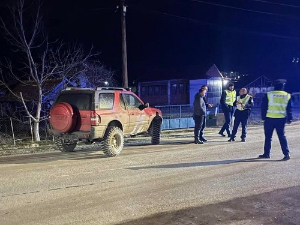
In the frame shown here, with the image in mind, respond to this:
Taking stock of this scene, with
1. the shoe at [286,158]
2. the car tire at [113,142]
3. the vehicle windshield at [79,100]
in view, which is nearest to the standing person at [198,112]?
the car tire at [113,142]

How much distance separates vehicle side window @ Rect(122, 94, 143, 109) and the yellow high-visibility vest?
13.1 feet

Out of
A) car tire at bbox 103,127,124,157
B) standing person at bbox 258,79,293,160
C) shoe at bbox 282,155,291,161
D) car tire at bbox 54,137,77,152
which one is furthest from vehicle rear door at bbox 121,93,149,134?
shoe at bbox 282,155,291,161

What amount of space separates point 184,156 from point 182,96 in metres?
34.0

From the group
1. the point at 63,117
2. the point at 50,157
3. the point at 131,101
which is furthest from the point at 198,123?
the point at 50,157

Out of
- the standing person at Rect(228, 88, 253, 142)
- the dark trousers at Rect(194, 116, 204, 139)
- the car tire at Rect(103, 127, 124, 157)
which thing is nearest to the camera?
the car tire at Rect(103, 127, 124, 157)

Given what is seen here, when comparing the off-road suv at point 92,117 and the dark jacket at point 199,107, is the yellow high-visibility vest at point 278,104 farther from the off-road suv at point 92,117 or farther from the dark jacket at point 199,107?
the off-road suv at point 92,117

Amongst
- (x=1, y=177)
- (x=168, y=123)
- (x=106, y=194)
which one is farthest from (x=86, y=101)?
(x=168, y=123)

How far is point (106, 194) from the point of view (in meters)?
5.52

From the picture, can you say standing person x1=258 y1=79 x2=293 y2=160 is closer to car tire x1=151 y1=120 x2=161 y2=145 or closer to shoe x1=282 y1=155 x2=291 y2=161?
shoe x1=282 y1=155 x2=291 y2=161

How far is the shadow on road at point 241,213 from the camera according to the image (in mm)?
4254

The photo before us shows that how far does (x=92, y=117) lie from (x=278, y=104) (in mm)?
4617

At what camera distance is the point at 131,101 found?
10.1m

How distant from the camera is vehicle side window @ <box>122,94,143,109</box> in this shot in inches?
390

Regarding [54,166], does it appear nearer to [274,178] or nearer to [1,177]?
[1,177]
